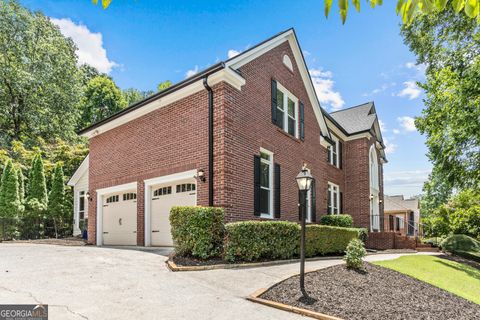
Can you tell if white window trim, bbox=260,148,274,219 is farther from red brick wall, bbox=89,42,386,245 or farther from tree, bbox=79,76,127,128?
tree, bbox=79,76,127,128

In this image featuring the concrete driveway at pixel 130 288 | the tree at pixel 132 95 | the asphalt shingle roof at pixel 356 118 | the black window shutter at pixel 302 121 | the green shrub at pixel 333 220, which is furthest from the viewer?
the tree at pixel 132 95

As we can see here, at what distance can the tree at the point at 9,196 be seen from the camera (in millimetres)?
18000

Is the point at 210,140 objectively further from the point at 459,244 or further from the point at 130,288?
the point at 459,244

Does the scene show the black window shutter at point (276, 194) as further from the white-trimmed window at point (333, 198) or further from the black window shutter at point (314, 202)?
the white-trimmed window at point (333, 198)

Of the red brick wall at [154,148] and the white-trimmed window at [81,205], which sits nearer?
the red brick wall at [154,148]

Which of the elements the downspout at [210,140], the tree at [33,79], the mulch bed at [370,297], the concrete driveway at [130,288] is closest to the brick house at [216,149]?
the downspout at [210,140]

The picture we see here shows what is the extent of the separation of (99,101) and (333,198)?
104ft

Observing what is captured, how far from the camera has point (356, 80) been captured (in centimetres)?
1666

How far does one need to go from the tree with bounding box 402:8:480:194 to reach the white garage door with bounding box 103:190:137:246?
1337 cm

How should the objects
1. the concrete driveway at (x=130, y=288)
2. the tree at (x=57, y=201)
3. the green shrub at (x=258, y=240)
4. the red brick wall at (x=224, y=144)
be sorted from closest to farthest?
the concrete driveway at (x=130, y=288)
the green shrub at (x=258, y=240)
the red brick wall at (x=224, y=144)
the tree at (x=57, y=201)

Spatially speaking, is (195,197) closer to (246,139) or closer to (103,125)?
(246,139)

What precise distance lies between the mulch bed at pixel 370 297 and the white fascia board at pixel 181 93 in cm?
593

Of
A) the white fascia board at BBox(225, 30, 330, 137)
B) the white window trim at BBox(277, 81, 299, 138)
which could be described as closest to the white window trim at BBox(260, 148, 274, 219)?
the white window trim at BBox(277, 81, 299, 138)

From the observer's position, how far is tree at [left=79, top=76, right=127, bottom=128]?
40.3m
